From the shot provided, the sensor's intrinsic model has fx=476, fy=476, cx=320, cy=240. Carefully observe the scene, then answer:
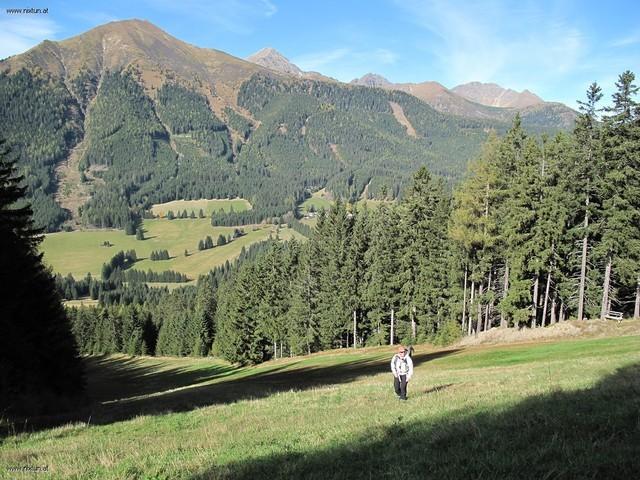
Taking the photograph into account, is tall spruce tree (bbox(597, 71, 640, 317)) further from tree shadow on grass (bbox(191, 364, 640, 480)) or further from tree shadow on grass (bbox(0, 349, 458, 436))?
tree shadow on grass (bbox(191, 364, 640, 480))

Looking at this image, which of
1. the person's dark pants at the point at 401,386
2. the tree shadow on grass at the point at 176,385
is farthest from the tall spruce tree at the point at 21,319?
the person's dark pants at the point at 401,386

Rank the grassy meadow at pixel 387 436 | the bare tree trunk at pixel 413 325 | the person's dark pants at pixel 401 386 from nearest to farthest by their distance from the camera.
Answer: the grassy meadow at pixel 387 436 < the person's dark pants at pixel 401 386 < the bare tree trunk at pixel 413 325

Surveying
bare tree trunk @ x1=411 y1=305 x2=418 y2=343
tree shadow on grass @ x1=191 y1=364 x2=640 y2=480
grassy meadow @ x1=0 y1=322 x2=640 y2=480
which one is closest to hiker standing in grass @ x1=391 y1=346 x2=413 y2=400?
grassy meadow @ x1=0 y1=322 x2=640 y2=480

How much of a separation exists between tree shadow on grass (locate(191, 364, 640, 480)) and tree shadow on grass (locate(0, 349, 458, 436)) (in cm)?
1179

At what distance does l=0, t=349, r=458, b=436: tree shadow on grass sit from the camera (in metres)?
20.2

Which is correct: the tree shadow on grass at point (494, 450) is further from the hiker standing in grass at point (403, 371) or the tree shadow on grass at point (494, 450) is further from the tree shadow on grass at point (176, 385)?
the tree shadow on grass at point (176, 385)

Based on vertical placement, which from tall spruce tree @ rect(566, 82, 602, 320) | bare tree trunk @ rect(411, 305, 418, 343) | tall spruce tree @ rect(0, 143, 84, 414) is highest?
tall spruce tree @ rect(566, 82, 602, 320)

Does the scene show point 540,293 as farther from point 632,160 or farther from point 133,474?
point 133,474

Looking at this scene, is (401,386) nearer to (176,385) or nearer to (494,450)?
(494,450)

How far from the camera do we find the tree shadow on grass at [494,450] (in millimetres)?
6535

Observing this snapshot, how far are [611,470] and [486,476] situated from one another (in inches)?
61.3

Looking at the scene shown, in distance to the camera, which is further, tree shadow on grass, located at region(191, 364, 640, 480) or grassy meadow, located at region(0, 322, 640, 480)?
grassy meadow, located at region(0, 322, 640, 480)

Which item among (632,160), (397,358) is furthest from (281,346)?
(397,358)

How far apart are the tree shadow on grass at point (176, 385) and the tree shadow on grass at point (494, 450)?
1179 centimetres
